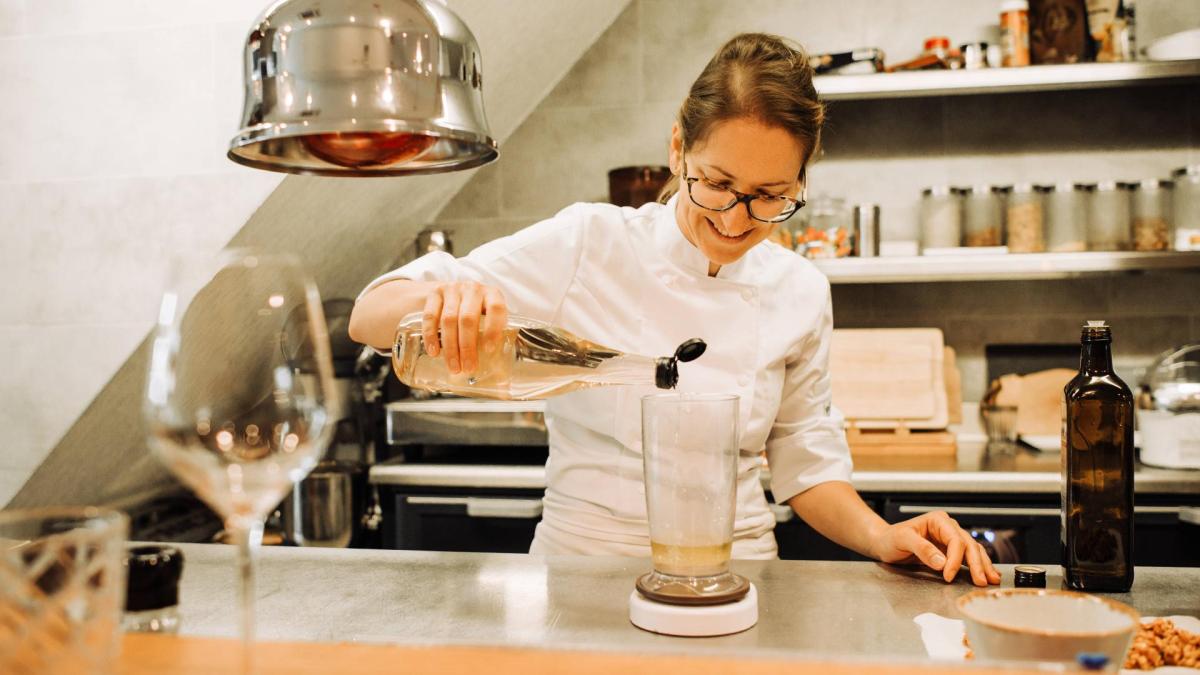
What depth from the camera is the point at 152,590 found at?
0.76 meters

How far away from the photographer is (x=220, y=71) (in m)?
1.77

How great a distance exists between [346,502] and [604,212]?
1.19m

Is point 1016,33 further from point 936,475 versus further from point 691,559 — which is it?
point 691,559

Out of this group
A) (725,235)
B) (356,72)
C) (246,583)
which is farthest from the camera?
(725,235)

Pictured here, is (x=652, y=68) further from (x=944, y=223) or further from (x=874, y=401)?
(x=874, y=401)

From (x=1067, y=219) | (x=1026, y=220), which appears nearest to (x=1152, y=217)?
(x=1067, y=219)

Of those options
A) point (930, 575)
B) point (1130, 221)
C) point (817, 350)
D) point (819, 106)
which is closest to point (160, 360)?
point (930, 575)

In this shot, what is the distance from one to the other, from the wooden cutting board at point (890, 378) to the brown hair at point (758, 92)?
129cm

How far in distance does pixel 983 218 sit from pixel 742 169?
1606 millimetres

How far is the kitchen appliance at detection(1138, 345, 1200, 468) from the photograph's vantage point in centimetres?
218

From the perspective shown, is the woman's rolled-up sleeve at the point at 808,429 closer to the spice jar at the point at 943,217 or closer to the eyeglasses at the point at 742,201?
the eyeglasses at the point at 742,201

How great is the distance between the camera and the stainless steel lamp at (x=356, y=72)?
31.4 inches

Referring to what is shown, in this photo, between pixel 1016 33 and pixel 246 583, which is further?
pixel 1016 33

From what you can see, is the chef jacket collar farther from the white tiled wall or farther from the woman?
the white tiled wall
